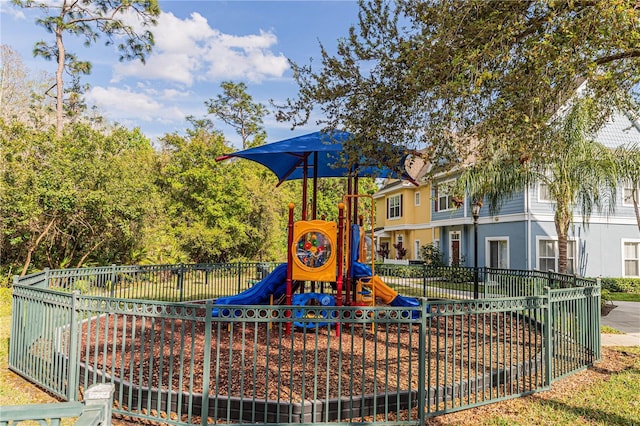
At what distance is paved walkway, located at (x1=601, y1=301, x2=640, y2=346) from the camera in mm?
8612

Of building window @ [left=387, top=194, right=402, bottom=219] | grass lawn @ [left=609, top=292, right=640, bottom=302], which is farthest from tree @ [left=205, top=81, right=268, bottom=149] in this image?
grass lawn @ [left=609, top=292, right=640, bottom=302]

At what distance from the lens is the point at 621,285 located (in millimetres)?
17703

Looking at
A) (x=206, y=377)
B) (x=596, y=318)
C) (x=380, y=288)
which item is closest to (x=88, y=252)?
(x=380, y=288)

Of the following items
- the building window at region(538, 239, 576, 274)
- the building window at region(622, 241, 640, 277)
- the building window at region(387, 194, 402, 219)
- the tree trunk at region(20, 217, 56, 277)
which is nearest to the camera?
the tree trunk at region(20, 217, 56, 277)

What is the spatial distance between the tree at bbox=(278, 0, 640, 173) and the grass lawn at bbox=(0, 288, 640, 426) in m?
3.57

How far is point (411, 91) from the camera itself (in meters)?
6.27

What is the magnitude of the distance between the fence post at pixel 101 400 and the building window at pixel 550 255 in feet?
63.6

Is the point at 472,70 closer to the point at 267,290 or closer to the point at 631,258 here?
the point at 267,290

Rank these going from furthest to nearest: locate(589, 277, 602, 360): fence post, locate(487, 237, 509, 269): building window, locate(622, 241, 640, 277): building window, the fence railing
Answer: locate(487, 237, 509, 269): building window < locate(622, 241, 640, 277): building window < locate(589, 277, 602, 360): fence post < the fence railing

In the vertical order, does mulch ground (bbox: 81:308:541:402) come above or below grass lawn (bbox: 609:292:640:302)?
above

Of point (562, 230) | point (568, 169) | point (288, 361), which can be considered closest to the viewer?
point (288, 361)

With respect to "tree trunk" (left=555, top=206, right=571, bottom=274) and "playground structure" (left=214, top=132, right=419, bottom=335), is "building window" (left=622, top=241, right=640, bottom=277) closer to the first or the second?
"tree trunk" (left=555, top=206, right=571, bottom=274)

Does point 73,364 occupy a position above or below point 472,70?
below

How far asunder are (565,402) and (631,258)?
59.7 feet
